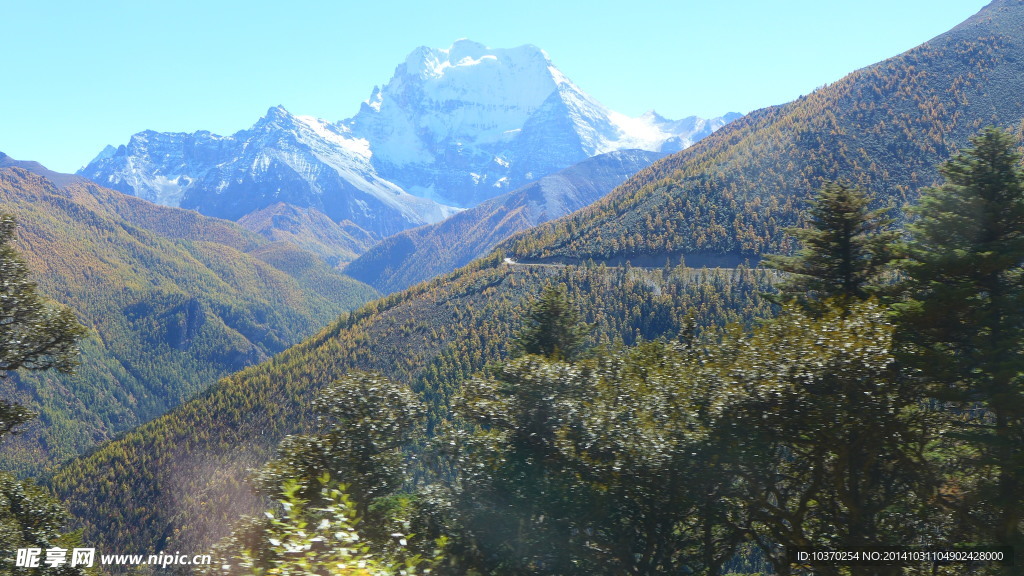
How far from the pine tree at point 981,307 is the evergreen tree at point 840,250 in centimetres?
545

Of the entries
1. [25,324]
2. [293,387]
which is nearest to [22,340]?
[25,324]

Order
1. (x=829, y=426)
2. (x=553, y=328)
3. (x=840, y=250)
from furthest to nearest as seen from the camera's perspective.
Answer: (x=553, y=328)
(x=840, y=250)
(x=829, y=426)

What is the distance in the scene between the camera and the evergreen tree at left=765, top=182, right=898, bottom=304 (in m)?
26.7

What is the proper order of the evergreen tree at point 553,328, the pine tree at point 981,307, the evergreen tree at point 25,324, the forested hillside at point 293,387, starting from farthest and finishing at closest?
the forested hillside at point 293,387, the evergreen tree at point 553,328, the evergreen tree at point 25,324, the pine tree at point 981,307

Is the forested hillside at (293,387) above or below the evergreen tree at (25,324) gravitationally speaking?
below

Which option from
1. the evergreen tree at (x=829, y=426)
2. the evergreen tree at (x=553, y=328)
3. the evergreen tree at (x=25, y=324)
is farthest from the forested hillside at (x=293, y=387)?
the evergreen tree at (x=829, y=426)

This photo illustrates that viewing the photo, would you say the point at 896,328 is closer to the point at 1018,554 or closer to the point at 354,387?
the point at 1018,554

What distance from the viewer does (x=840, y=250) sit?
27469mm

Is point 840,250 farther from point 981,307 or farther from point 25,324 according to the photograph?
point 25,324

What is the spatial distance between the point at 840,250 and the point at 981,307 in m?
9.29

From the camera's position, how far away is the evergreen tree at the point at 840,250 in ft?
87.7

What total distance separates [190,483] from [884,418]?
182724 mm

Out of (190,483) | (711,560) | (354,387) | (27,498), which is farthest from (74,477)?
(711,560)

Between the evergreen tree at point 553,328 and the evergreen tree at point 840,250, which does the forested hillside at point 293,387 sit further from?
the evergreen tree at point 840,250
